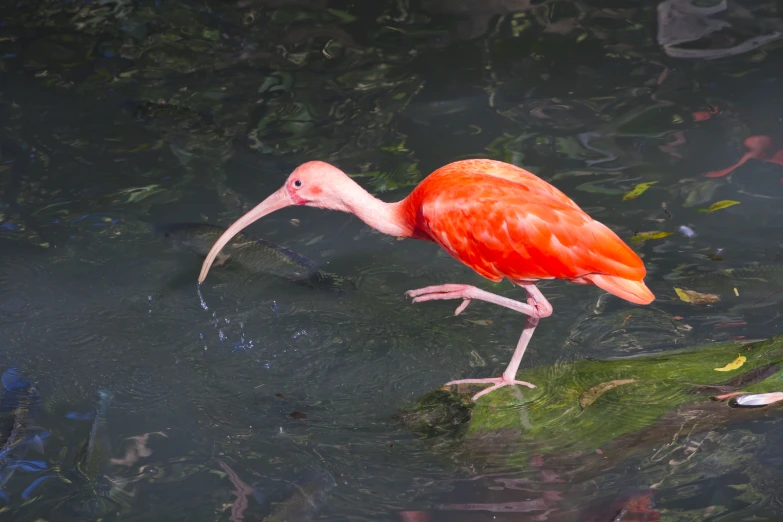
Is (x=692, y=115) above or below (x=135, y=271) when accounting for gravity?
above

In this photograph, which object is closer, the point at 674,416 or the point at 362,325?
the point at 674,416

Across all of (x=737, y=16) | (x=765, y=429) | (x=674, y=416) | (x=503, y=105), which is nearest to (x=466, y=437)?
(x=674, y=416)

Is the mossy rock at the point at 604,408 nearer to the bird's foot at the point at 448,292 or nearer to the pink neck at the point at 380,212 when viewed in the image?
the bird's foot at the point at 448,292

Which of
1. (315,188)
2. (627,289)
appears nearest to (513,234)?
(627,289)

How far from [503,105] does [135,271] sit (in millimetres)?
3234

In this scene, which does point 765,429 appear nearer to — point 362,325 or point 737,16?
point 362,325

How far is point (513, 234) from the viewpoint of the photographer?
4.46 m

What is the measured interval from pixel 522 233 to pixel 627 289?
61cm

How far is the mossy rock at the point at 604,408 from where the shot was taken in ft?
13.5

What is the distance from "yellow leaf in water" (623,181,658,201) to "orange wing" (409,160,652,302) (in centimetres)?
162

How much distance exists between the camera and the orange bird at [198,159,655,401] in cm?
440

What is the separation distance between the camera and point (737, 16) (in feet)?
25.3

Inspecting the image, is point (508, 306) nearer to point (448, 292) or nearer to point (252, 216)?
point (448, 292)

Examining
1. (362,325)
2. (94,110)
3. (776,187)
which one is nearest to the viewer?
(362,325)
